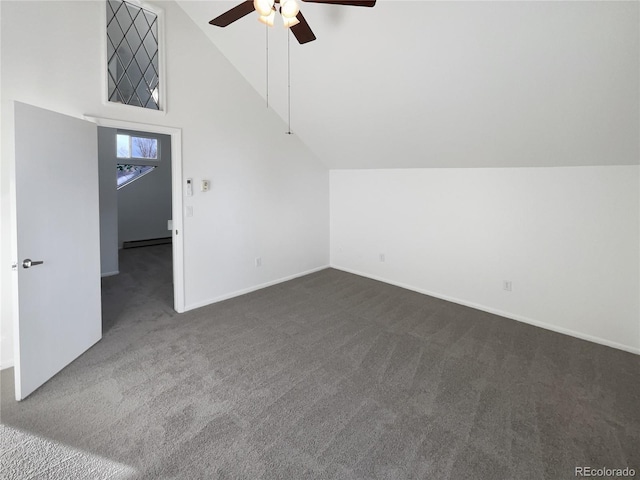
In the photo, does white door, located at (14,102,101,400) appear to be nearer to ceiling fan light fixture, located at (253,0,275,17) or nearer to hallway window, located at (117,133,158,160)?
ceiling fan light fixture, located at (253,0,275,17)

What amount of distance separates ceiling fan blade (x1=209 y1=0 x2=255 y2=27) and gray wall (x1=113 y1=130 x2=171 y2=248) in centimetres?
578

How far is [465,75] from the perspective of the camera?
2584 millimetres

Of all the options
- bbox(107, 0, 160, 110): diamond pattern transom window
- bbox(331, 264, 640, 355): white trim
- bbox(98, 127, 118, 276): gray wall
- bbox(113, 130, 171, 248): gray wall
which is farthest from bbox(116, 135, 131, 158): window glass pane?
bbox(331, 264, 640, 355): white trim

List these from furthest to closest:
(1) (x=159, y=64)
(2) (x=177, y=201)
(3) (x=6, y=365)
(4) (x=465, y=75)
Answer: (2) (x=177, y=201) < (1) (x=159, y=64) < (4) (x=465, y=75) < (3) (x=6, y=365)

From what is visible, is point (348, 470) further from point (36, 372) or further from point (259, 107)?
point (259, 107)

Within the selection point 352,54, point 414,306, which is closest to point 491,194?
point 414,306

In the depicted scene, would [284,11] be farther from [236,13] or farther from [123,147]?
[123,147]

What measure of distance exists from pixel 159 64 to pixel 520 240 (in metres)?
4.19

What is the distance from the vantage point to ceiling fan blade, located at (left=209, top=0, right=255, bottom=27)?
1958 millimetres

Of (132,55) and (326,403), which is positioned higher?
(132,55)

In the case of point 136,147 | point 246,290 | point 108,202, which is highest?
point 136,147

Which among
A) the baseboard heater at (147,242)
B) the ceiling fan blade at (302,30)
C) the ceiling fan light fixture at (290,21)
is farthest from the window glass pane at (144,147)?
the ceiling fan light fixture at (290,21)

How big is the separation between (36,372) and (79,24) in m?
2.75

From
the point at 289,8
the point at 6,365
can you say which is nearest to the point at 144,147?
the point at 6,365
